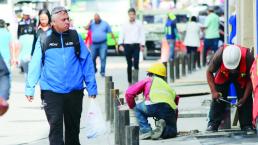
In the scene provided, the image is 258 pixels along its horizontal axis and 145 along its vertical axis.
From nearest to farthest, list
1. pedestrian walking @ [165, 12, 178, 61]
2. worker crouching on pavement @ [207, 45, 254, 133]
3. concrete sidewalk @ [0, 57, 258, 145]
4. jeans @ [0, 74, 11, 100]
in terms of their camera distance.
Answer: jeans @ [0, 74, 11, 100], worker crouching on pavement @ [207, 45, 254, 133], concrete sidewalk @ [0, 57, 258, 145], pedestrian walking @ [165, 12, 178, 61]

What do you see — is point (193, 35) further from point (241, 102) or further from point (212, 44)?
point (241, 102)

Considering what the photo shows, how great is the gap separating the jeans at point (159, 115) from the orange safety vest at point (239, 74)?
754 millimetres

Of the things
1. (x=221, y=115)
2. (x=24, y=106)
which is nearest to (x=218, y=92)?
(x=221, y=115)

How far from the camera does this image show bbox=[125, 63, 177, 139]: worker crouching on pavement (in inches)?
567

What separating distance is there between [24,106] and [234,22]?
16.3ft

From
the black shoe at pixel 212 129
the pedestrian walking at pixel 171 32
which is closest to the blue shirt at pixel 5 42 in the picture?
the black shoe at pixel 212 129

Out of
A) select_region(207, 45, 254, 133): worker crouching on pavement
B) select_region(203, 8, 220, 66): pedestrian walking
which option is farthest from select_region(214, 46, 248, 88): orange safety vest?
select_region(203, 8, 220, 66): pedestrian walking

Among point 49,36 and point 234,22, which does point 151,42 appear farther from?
point 49,36

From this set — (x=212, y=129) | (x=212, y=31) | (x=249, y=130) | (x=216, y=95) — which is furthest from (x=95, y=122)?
(x=212, y=31)

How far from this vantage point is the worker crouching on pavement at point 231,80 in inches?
547

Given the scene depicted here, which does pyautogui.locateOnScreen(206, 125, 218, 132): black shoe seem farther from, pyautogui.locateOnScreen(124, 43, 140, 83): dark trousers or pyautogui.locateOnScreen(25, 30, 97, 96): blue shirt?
pyautogui.locateOnScreen(124, 43, 140, 83): dark trousers

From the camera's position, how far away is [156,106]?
Answer: 1440 centimetres

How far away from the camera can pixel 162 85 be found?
14438mm

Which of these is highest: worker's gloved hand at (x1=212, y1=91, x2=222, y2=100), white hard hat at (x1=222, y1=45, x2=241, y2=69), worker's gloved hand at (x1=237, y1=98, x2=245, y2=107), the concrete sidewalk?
white hard hat at (x1=222, y1=45, x2=241, y2=69)
